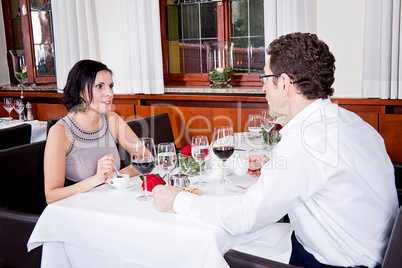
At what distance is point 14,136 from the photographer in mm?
3049

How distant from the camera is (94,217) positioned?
1523mm

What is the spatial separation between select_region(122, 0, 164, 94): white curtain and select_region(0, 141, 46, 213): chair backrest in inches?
86.4

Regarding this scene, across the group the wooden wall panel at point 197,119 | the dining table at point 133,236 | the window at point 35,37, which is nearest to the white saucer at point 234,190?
the dining table at point 133,236

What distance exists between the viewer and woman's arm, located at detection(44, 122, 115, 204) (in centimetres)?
183

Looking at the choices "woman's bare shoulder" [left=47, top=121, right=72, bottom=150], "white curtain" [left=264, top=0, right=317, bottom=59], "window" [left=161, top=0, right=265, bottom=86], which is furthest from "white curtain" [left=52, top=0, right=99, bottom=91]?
"woman's bare shoulder" [left=47, top=121, right=72, bottom=150]

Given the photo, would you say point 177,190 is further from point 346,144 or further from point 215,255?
point 346,144

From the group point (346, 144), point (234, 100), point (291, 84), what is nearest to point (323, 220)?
point (346, 144)

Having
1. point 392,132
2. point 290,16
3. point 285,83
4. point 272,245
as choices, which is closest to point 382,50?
point 392,132

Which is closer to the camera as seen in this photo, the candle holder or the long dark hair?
the long dark hair

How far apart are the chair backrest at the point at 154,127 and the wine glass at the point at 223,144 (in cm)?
154

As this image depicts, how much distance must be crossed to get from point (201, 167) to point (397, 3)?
2245 millimetres

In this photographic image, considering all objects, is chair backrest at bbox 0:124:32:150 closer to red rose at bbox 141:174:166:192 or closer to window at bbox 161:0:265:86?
red rose at bbox 141:174:166:192

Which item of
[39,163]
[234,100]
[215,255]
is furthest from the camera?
[234,100]

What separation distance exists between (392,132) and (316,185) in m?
2.49
